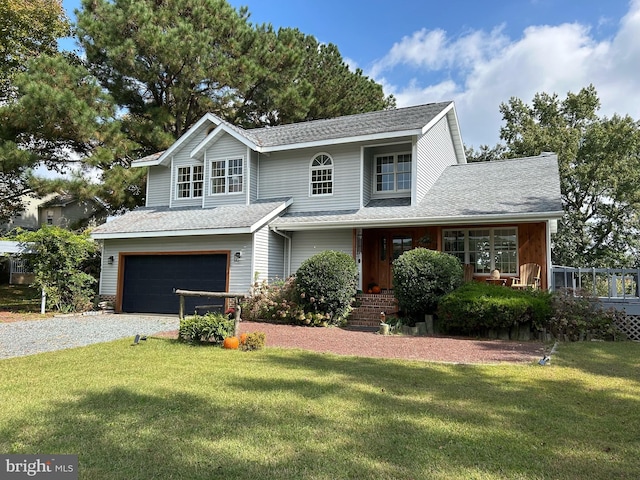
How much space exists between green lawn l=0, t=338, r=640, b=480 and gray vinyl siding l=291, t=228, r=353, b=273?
790 cm

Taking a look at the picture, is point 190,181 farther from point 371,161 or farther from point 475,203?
point 475,203

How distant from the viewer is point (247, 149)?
53.7 ft

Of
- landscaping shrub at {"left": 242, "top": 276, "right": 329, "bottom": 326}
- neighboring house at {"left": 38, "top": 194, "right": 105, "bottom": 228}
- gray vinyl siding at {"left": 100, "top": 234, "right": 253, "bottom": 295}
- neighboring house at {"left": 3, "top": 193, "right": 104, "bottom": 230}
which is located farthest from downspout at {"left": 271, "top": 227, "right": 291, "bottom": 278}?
neighboring house at {"left": 38, "top": 194, "right": 105, "bottom": 228}

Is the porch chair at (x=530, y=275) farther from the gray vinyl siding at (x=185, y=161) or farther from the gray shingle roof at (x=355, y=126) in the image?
the gray vinyl siding at (x=185, y=161)

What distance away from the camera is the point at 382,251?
15109mm

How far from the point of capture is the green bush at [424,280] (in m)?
11.2

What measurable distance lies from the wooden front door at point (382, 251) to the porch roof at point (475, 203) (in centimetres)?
94

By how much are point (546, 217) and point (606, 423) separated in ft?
27.7

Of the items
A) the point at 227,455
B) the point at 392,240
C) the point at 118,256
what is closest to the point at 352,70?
the point at 392,240

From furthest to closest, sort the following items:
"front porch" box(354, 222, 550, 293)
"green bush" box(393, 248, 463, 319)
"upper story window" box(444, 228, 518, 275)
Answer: "upper story window" box(444, 228, 518, 275), "front porch" box(354, 222, 550, 293), "green bush" box(393, 248, 463, 319)

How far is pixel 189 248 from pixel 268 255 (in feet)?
9.02

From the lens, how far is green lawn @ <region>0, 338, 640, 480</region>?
3326mm

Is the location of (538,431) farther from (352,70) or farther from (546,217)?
(352,70)

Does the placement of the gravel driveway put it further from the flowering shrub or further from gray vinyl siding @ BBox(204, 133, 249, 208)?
gray vinyl siding @ BBox(204, 133, 249, 208)
